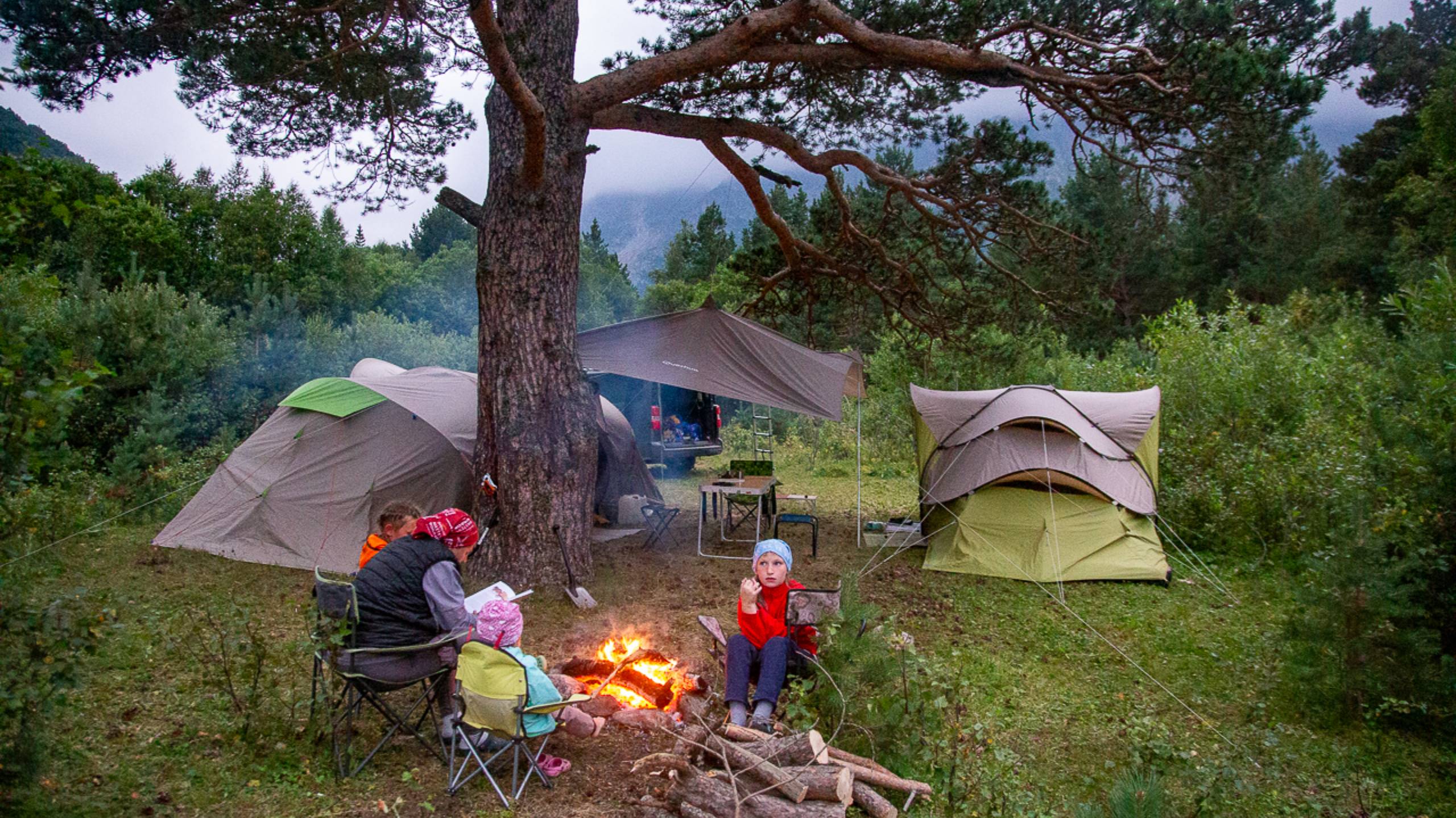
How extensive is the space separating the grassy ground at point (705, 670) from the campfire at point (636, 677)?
13.3 inches

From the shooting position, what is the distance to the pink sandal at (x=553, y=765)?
147 inches

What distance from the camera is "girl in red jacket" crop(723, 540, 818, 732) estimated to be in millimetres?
4176

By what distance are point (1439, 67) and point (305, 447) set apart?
2605 centimetres

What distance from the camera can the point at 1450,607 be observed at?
4.25 meters

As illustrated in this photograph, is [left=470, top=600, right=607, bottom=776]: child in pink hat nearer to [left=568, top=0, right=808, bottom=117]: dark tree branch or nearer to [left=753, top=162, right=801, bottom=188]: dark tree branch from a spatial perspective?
[left=568, top=0, right=808, bottom=117]: dark tree branch

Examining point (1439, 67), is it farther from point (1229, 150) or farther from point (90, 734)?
point (90, 734)

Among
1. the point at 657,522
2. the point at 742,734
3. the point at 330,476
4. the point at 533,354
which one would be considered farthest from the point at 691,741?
the point at 657,522

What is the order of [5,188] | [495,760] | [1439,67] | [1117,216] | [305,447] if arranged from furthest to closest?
[1117,216], [1439,67], [305,447], [495,760], [5,188]

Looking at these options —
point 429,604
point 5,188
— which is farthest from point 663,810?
point 5,188

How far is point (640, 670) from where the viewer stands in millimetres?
4625

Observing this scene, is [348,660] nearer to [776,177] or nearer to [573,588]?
[573,588]

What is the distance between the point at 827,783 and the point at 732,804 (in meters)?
0.38

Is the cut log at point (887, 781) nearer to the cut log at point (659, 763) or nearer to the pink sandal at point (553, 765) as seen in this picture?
the cut log at point (659, 763)

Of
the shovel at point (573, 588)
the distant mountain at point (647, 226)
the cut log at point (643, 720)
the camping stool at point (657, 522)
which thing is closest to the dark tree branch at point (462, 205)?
the shovel at point (573, 588)
